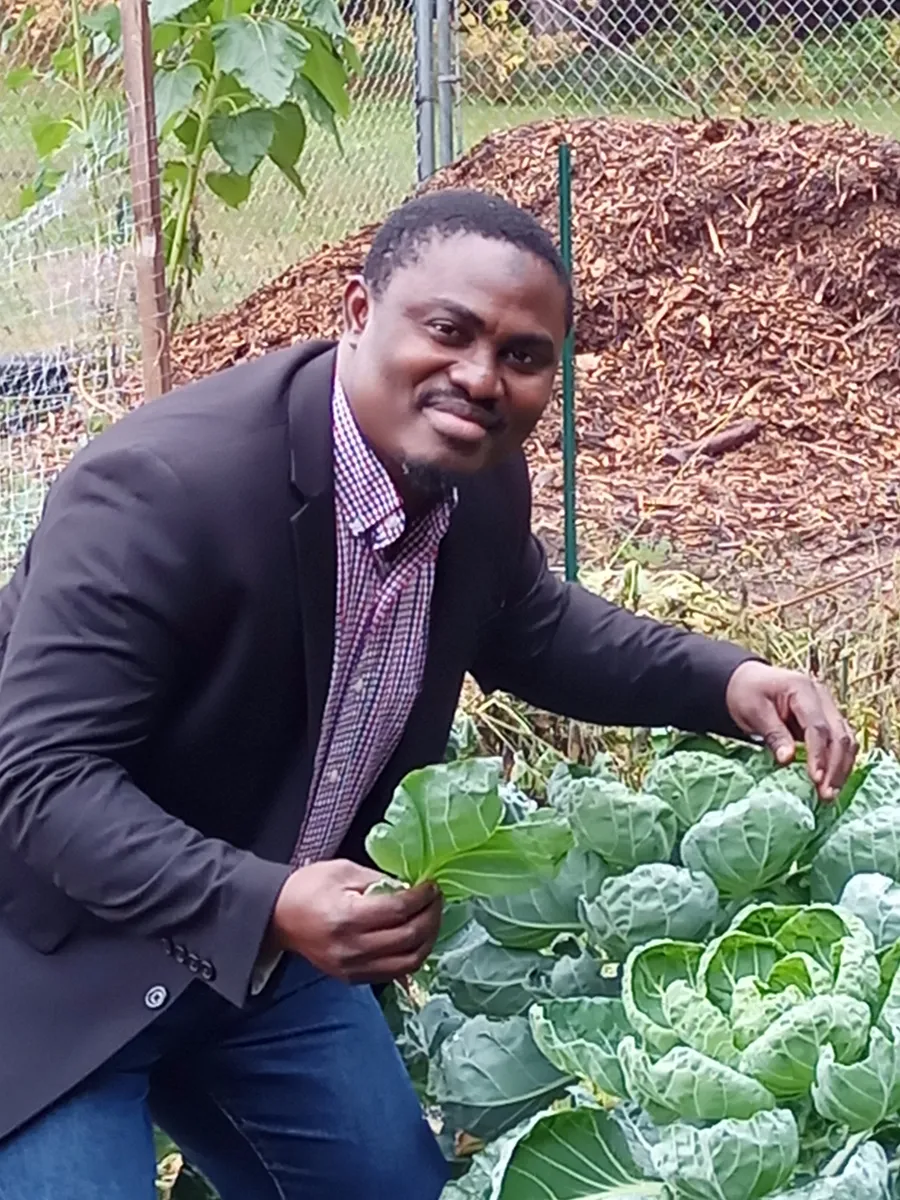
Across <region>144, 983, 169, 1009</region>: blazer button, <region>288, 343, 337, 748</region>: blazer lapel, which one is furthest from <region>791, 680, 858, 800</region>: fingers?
<region>144, 983, 169, 1009</region>: blazer button

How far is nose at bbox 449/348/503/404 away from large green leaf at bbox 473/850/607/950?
0.56 meters

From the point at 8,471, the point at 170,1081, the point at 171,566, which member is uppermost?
the point at 171,566

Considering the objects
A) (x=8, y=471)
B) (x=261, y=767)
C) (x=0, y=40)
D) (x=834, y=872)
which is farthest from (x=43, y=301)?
(x=834, y=872)

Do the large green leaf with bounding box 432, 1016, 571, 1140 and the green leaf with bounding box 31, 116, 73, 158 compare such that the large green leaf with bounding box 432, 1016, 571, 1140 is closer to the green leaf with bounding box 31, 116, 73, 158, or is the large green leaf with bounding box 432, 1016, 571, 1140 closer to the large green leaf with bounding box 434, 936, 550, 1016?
the large green leaf with bounding box 434, 936, 550, 1016

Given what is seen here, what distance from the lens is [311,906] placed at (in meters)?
1.77

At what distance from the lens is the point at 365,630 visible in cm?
211

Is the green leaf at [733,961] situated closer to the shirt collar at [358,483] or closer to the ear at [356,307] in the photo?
the shirt collar at [358,483]

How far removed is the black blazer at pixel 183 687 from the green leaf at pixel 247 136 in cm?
398

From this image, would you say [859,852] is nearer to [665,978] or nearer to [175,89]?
[665,978]

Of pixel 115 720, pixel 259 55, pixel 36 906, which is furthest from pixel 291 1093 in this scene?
pixel 259 55

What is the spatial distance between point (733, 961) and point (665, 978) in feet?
0.26

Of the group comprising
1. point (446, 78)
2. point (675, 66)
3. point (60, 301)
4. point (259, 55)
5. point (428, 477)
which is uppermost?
point (428, 477)

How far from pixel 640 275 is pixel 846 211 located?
3.16ft

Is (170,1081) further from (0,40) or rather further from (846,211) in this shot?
(846,211)
